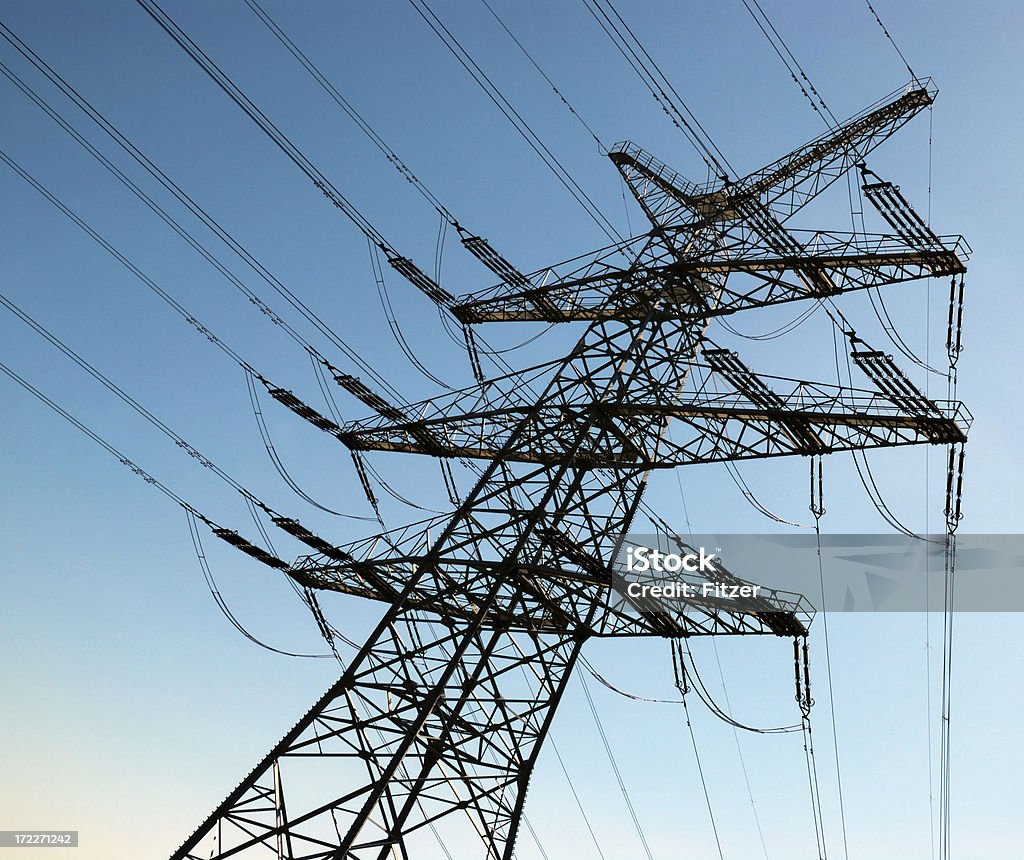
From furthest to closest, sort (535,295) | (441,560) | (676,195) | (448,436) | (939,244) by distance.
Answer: (676,195)
(535,295)
(448,436)
(939,244)
(441,560)

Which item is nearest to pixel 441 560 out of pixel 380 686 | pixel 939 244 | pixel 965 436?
pixel 380 686

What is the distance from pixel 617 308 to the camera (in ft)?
69.6

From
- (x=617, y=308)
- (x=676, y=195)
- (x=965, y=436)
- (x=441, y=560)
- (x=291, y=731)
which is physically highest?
(x=676, y=195)

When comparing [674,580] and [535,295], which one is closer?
[674,580]

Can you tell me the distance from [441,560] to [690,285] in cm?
738

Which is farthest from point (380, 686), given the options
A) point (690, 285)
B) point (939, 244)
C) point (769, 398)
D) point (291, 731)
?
point (939, 244)

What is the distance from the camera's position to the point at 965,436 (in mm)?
17766

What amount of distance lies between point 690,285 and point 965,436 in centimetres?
578

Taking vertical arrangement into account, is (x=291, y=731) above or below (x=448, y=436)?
below

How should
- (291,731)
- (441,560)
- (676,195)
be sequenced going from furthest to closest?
(676,195) < (441,560) < (291,731)

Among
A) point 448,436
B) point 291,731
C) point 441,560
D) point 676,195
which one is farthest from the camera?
point 676,195

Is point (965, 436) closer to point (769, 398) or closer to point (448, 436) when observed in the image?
point (769, 398)

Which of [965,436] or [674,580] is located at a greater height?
[965,436]

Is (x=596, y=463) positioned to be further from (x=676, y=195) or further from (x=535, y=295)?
(x=676, y=195)
